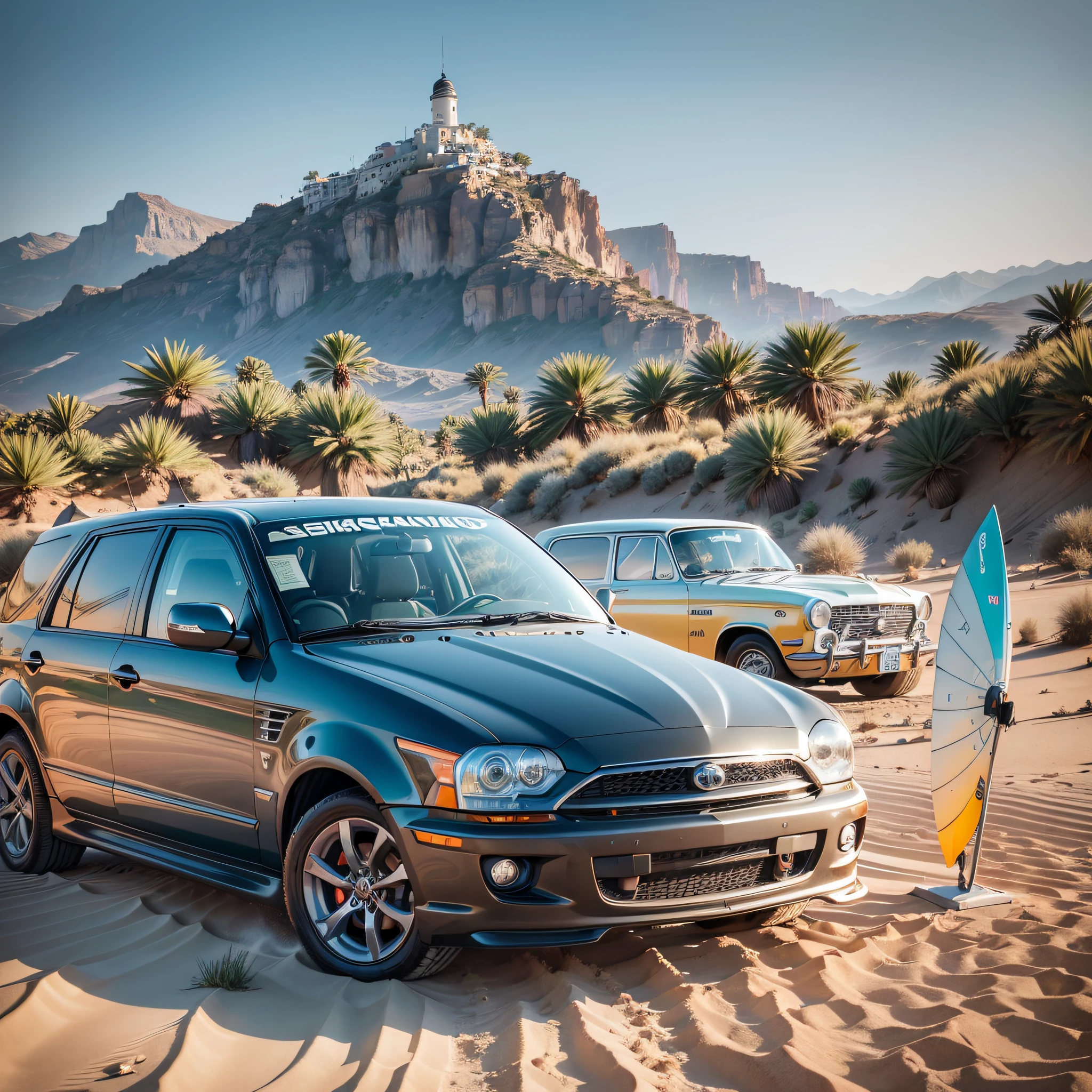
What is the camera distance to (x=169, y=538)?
16.5 feet

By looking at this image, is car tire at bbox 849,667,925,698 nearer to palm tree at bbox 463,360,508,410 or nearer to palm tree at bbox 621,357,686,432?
palm tree at bbox 621,357,686,432

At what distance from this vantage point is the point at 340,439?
2938cm

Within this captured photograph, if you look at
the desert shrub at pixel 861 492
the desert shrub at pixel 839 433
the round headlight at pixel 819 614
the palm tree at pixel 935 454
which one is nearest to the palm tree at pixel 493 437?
the desert shrub at pixel 839 433

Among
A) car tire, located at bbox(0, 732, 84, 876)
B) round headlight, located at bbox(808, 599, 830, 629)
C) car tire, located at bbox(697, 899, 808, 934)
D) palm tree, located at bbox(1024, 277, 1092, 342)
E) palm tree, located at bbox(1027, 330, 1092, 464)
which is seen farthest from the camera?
palm tree, located at bbox(1024, 277, 1092, 342)

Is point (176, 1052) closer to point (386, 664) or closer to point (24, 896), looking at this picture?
point (386, 664)

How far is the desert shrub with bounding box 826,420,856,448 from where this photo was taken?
88.7ft

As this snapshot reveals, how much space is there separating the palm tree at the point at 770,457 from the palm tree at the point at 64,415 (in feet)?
68.7

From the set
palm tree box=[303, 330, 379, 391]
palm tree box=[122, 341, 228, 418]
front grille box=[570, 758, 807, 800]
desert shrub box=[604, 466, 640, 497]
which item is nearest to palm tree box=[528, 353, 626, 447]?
desert shrub box=[604, 466, 640, 497]

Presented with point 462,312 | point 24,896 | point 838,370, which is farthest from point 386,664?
point 462,312

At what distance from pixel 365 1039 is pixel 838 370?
26.3m

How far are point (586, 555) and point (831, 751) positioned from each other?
675cm

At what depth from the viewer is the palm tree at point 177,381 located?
32906 millimetres

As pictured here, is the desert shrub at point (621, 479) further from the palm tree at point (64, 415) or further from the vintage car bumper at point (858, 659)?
the vintage car bumper at point (858, 659)

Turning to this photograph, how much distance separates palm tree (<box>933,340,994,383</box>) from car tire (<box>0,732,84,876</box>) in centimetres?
2963
